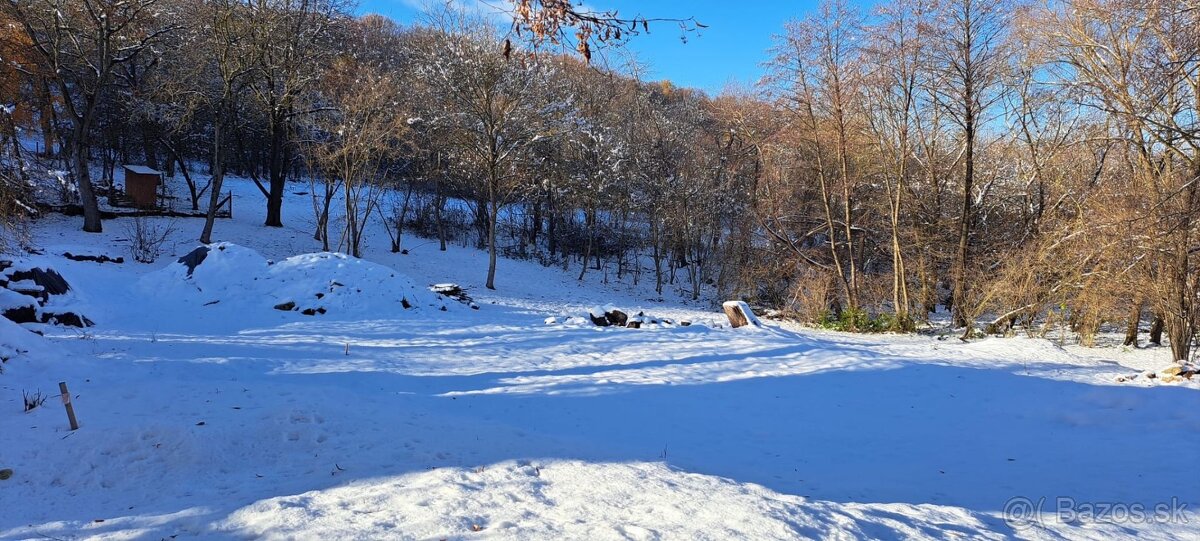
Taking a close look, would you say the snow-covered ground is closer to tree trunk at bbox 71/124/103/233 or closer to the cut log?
the cut log

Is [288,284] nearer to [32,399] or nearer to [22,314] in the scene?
[22,314]

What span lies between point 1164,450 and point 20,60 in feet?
99.2

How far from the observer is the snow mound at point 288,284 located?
1295cm

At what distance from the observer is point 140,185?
22.5 meters

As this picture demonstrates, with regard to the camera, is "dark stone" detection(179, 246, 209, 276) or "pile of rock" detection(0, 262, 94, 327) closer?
"pile of rock" detection(0, 262, 94, 327)

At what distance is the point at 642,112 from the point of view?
3131cm

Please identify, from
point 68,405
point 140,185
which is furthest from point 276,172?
point 68,405

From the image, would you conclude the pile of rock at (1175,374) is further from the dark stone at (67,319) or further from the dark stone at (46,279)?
the dark stone at (46,279)

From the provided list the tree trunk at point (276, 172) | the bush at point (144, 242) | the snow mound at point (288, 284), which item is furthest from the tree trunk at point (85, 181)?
the snow mound at point (288, 284)

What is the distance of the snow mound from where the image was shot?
12945 millimetres

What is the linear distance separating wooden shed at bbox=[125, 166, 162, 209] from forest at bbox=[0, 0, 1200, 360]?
126cm

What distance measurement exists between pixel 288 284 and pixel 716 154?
21017 mm

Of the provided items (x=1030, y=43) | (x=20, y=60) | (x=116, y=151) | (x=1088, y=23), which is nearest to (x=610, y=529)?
(x=1088, y=23)

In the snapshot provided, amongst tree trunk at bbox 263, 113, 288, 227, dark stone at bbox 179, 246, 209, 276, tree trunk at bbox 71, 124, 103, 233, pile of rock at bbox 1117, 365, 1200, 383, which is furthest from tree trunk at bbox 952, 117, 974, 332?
tree trunk at bbox 71, 124, 103, 233
